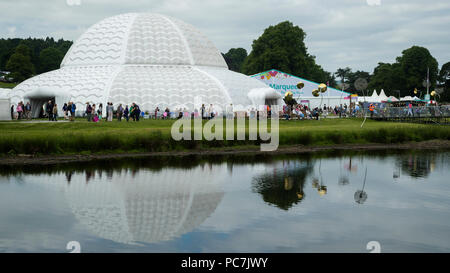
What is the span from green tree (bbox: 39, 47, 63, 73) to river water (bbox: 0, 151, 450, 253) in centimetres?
8697

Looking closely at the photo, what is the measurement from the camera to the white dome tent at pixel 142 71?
4488cm

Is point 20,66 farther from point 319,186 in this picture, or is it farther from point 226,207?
point 226,207

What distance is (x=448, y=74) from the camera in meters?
111

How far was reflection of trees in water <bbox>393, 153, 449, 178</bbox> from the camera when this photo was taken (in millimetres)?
20547

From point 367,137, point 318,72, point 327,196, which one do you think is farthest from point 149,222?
point 318,72

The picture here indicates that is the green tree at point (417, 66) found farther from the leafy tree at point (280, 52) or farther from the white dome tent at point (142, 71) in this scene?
the white dome tent at point (142, 71)

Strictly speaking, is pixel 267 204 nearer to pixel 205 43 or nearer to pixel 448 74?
pixel 205 43

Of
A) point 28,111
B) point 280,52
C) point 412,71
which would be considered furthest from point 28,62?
point 412,71

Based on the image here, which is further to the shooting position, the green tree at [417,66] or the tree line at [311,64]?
the green tree at [417,66]

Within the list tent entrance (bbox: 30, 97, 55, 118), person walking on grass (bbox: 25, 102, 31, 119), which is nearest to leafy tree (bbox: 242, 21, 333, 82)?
tent entrance (bbox: 30, 97, 55, 118)

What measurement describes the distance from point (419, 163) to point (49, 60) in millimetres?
94106

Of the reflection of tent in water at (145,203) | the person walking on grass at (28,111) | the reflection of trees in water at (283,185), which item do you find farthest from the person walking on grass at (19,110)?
the reflection of trees in water at (283,185)

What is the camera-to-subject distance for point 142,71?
49.3m

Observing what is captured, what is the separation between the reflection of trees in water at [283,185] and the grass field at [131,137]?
8128 millimetres
